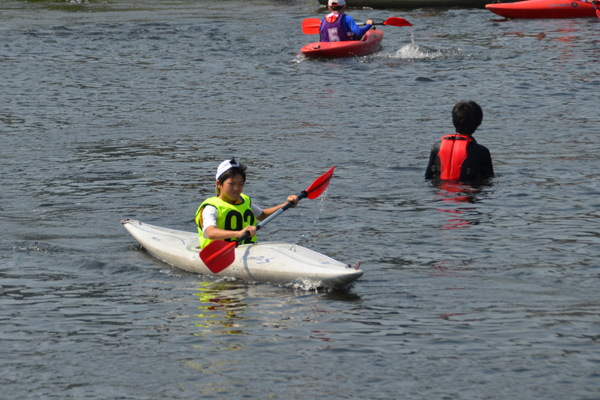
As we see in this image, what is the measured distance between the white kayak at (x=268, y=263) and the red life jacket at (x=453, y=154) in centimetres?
263

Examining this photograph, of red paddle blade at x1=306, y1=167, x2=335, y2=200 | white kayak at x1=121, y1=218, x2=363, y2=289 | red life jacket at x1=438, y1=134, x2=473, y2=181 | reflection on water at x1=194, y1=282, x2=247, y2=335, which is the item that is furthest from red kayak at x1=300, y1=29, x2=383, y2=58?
reflection on water at x1=194, y1=282, x2=247, y2=335

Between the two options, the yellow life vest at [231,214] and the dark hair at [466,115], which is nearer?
the yellow life vest at [231,214]

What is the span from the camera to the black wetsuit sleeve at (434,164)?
308 inches

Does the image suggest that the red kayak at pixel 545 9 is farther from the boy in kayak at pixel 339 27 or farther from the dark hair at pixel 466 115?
the dark hair at pixel 466 115

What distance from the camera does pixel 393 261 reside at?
5.93 m

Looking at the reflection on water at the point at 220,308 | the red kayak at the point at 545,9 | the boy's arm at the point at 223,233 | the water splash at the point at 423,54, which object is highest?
the red kayak at the point at 545,9

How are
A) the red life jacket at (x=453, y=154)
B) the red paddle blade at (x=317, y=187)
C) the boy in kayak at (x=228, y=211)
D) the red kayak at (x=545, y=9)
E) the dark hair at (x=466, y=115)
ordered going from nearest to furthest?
the boy in kayak at (x=228, y=211)
the red paddle blade at (x=317, y=187)
the dark hair at (x=466, y=115)
the red life jacket at (x=453, y=154)
the red kayak at (x=545, y=9)

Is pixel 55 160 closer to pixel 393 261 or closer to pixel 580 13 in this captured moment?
pixel 393 261

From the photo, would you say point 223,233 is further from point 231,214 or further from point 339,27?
point 339,27

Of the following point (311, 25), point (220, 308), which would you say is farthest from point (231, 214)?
point (311, 25)

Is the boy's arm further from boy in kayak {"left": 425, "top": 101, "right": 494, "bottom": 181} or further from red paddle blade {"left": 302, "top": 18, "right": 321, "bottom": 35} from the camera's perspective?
red paddle blade {"left": 302, "top": 18, "right": 321, "bottom": 35}

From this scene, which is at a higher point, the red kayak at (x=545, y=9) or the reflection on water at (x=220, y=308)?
the red kayak at (x=545, y=9)

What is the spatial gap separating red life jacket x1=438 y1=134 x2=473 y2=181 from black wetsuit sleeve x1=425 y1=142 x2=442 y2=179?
37mm

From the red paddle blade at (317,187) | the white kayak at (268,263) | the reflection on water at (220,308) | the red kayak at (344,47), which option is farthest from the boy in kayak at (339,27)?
the reflection on water at (220,308)
